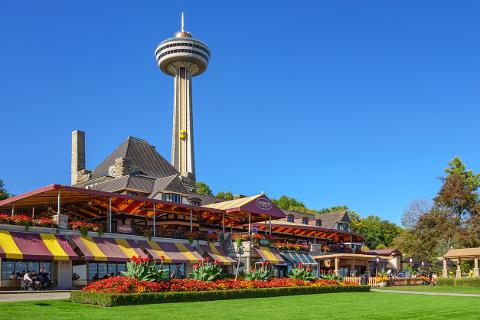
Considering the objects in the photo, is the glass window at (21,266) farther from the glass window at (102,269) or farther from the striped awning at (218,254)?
the striped awning at (218,254)

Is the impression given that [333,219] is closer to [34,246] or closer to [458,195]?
[458,195]

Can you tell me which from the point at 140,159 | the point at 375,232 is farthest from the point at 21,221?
the point at 375,232

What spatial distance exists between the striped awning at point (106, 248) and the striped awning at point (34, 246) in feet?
3.00

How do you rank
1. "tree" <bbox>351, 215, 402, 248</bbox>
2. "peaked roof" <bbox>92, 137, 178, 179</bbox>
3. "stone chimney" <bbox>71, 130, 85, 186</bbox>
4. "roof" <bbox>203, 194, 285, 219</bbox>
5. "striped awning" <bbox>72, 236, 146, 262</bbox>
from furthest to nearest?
"tree" <bbox>351, 215, 402, 248</bbox> → "stone chimney" <bbox>71, 130, 85, 186</bbox> → "peaked roof" <bbox>92, 137, 178, 179</bbox> → "roof" <bbox>203, 194, 285, 219</bbox> → "striped awning" <bbox>72, 236, 146, 262</bbox>

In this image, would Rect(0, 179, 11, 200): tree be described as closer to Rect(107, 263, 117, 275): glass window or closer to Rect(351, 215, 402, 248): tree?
Rect(107, 263, 117, 275): glass window

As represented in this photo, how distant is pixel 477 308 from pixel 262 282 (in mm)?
11843

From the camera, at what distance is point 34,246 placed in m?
32.3

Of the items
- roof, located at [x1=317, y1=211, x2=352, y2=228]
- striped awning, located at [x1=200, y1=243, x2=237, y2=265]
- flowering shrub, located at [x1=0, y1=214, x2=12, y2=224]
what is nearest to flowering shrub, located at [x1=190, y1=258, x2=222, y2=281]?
flowering shrub, located at [x1=0, y1=214, x2=12, y2=224]

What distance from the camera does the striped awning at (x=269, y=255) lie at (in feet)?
151

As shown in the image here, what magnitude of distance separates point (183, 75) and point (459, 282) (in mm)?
75539

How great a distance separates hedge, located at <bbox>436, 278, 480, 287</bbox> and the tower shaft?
60.0m

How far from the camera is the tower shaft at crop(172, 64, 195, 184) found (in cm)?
10550

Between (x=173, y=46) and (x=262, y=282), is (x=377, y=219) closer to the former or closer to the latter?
(x=173, y=46)

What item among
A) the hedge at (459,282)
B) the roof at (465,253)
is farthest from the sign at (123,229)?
the roof at (465,253)
